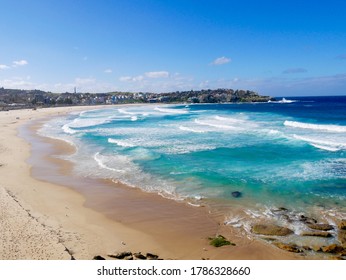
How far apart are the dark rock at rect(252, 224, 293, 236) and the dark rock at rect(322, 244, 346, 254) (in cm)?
151

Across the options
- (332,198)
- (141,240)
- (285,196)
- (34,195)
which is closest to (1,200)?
(34,195)

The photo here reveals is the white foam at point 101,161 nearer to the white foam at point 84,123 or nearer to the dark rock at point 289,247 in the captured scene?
the dark rock at point 289,247

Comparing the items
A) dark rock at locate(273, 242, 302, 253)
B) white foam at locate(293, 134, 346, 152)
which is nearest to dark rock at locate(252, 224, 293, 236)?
dark rock at locate(273, 242, 302, 253)

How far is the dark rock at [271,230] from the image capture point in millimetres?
11734

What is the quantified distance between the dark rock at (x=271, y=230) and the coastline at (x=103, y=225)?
0.84 m

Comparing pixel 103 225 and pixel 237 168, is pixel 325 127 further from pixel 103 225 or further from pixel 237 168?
pixel 103 225

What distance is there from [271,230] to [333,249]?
6.99 ft

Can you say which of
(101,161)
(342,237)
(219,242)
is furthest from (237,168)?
(219,242)

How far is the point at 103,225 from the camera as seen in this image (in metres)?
12.8

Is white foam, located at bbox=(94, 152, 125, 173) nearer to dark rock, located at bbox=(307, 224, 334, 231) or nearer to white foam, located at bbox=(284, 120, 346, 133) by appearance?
dark rock, located at bbox=(307, 224, 334, 231)

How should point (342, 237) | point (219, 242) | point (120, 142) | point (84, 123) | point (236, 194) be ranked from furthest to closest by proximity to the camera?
point (84, 123), point (120, 142), point (236, 194), point (342, 237), point (219, 242)

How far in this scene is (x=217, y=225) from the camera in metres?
12.6

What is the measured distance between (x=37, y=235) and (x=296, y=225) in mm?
9389

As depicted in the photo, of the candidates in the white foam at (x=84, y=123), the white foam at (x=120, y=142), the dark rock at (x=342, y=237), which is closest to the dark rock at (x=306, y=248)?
the dark rock at (x=342, y=237)
